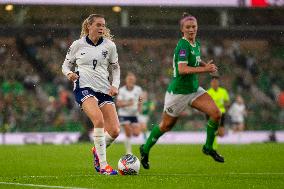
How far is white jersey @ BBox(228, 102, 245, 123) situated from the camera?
108 ft

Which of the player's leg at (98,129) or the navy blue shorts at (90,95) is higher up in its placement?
the navy blue shorts at (90,95)

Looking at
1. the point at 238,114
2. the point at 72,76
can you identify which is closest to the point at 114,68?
the point at 72,76

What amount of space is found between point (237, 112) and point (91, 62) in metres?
21.0

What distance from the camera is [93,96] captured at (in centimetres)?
1248

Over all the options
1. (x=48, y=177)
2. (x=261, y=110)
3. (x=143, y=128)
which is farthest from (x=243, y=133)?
(x=48, y=177)

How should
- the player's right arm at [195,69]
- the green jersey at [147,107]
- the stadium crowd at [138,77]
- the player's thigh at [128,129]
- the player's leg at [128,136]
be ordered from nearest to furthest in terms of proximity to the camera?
the player's right arm at [195,69] < the player's leg at [128,136] < the player's thigh at [128,129] < the green jersey at [147,107] < the stadium crowd at [138,77]

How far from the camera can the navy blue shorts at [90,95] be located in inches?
491

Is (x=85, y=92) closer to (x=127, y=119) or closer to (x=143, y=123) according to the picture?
(x=127, y=119)

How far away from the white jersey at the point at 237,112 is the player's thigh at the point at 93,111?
68.3 ft

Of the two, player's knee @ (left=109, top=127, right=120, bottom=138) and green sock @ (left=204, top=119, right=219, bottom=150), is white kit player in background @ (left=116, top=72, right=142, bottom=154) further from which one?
player's knee @ (left=109, top=127, right=120, bottom=138)

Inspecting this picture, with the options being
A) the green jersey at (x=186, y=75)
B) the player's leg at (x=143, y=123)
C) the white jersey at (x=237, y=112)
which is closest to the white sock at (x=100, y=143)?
the green jersey at (x=186, y=75)

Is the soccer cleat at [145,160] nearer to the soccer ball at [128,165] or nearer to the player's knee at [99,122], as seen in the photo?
the soccer ball at [128,165]

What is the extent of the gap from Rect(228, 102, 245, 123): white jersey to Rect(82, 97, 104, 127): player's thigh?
20.8 metres

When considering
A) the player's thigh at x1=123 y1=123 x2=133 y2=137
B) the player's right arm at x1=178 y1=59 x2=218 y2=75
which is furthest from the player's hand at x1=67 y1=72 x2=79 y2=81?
the player's thigh at x1=123 y1=123 x2=133 y2=137
